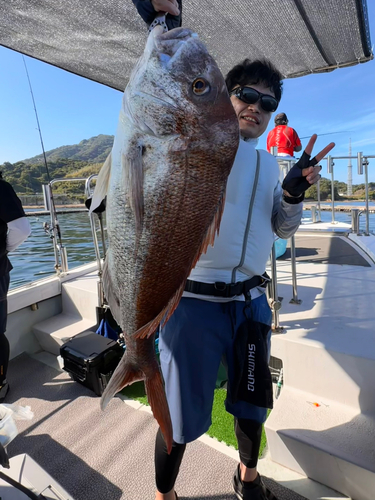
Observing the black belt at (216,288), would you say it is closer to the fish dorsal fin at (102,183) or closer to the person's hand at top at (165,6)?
the fish dorsal fin at (102,183)

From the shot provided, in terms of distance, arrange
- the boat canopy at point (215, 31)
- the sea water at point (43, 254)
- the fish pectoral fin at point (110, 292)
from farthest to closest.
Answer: the sea water at point (43, 254), the boat canopy at point (215, 31), the fish pectoral fin at point (110, 292)

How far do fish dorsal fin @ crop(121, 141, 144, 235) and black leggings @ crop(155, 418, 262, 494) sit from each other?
1.27m

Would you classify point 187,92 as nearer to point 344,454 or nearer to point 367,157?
point 344,454

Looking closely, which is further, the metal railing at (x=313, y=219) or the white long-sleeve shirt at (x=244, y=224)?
the metal railing at (x=313, y=219)

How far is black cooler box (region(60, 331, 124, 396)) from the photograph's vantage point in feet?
9.42

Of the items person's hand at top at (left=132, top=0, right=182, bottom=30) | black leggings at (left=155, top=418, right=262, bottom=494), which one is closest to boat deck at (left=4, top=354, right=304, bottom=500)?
black leggings at (left=155, top=418, right=262, bottom=494)

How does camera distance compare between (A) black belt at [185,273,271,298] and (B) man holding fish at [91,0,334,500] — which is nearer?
(B) man holding fish at [91,0,334,500]

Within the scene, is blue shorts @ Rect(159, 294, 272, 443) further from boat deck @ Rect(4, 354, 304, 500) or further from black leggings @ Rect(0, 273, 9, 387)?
black leggings @ Rect(0, 273, 9, 387)

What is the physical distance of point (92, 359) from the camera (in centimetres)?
283

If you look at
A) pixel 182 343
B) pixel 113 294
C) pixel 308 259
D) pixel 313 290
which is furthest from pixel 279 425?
pixel 308 259

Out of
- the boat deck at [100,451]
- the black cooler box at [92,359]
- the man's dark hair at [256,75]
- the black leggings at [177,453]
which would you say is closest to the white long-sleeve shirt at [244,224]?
the man's dark hair at [256,75]

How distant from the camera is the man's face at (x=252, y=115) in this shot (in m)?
1.54

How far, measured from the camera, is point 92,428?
2.53m

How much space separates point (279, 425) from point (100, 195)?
1874 mm
